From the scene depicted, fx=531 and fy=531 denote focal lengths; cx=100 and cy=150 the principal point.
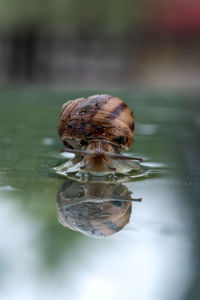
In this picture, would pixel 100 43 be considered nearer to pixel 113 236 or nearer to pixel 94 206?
pixel 94 206

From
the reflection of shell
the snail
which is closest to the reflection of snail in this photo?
the reflection of shell

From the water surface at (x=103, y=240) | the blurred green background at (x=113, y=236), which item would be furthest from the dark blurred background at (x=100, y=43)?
the water surface at (x=103, y=240)

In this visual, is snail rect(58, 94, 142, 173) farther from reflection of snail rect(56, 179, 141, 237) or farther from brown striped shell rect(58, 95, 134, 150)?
reflection of snail rect(56, 179, 141, 237)

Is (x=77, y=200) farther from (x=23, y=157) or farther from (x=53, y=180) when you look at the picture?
(x=23, y=157)

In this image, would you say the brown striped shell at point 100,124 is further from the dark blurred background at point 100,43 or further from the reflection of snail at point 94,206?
the dark blurred background at point 100,43

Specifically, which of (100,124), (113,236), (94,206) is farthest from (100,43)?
(113,236)

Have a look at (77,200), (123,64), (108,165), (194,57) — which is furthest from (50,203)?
(194,57)

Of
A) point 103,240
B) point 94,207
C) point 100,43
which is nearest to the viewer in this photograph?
point 103,240
